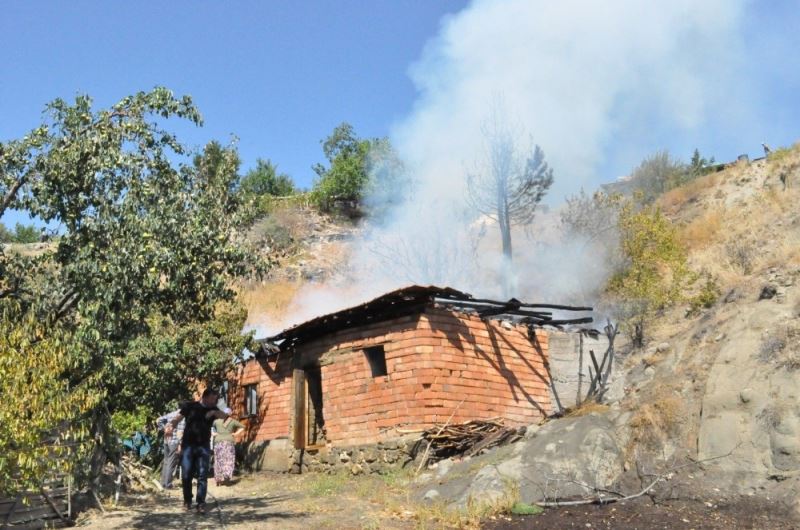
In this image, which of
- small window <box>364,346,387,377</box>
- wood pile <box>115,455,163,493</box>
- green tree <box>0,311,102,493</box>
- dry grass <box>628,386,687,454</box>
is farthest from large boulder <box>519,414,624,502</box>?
wood pile <box>115,455,163,493</box>

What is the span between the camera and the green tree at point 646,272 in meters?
19.6

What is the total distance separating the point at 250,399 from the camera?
58.7 feet

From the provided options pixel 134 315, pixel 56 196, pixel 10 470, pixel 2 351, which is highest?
pixel 56 196

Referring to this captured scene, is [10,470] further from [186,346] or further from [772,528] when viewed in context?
[186,346]

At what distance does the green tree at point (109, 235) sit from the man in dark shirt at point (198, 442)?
3.85 ft

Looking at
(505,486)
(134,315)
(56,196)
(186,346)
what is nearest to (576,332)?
(505,486)

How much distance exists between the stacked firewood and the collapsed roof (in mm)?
2187

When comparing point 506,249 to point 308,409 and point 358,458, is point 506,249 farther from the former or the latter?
point 358,458

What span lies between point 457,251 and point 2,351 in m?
26.4

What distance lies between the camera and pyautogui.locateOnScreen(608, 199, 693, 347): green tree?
1958cm

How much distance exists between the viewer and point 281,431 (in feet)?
53.2

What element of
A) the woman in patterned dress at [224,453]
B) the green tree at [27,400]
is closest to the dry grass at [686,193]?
the woman in patterned dress at [224,453]

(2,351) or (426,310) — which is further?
(426,310)

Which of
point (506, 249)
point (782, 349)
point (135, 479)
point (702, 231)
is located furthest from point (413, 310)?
point (702, 231)
